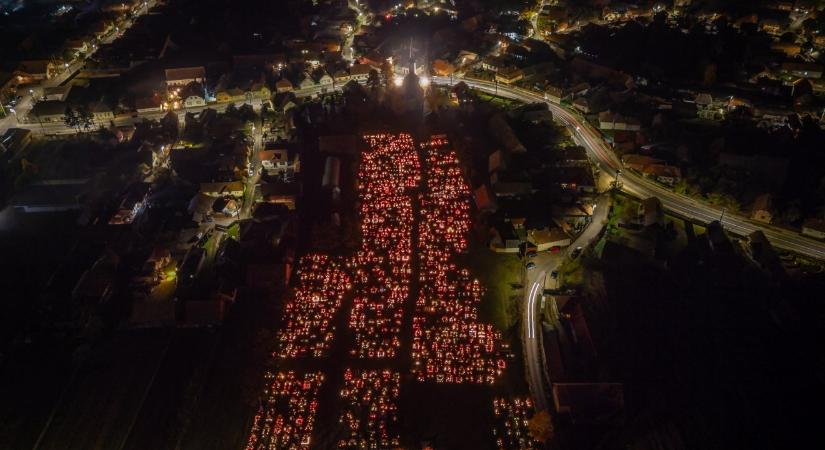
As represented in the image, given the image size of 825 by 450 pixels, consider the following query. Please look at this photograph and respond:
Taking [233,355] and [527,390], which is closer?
[527,390]

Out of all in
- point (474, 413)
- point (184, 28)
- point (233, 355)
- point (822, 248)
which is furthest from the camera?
point (184, 28)

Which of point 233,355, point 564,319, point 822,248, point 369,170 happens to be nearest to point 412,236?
point 369,170

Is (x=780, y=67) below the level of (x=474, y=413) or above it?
above

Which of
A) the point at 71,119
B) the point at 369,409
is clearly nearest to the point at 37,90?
the point at 71,119

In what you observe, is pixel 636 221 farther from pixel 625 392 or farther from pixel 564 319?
pixel 625 392

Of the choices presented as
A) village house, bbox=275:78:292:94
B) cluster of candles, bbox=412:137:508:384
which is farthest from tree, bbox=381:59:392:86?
cluster of candles, bbox=412:137:508:384

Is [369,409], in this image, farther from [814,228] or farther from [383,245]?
[814,228]

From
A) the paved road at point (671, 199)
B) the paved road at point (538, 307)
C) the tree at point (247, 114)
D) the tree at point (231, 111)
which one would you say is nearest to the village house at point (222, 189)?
the tree at point (247, 114)

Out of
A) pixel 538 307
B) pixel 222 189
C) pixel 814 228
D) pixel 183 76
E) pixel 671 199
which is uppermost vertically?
pixel 183 76
